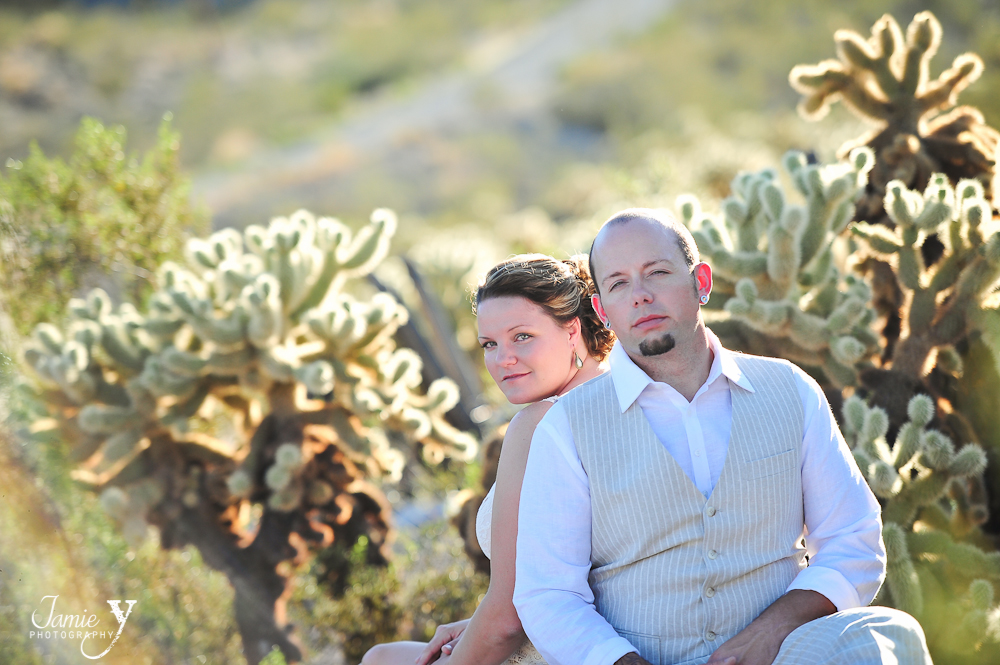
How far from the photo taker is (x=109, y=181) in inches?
205

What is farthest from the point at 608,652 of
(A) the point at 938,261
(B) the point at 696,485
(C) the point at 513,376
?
(A) the point at 938,261

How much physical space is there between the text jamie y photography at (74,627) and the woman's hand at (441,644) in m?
1.42

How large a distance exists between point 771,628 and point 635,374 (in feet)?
2.26

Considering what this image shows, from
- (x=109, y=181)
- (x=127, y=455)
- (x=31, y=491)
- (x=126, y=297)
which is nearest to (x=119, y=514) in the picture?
(x=127, y=455)

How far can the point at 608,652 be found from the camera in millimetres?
2059

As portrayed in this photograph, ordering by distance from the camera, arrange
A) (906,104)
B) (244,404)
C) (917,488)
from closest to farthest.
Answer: (917,488) → (906,104) → (244,404)

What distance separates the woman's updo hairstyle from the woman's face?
22 mm

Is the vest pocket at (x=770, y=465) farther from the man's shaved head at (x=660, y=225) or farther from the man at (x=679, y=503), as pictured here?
the man's shaved head at (x=660, y=225)

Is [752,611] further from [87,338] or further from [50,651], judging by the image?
[87,338]

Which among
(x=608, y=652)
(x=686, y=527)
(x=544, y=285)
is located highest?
(x=544, y=285)

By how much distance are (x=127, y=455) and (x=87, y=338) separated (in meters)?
0.60

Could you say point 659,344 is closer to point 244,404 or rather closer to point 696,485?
point 696,485

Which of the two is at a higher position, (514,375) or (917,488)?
(514,375)

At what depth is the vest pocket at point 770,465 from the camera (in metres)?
2.17
